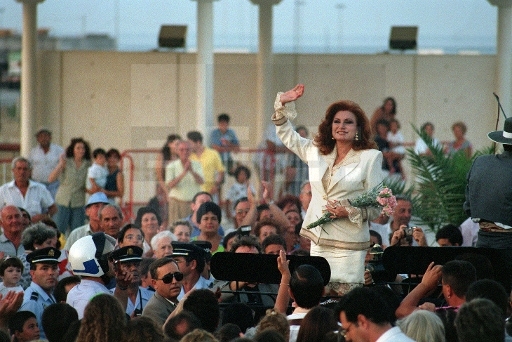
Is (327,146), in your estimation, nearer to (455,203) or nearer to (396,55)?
(455,203)

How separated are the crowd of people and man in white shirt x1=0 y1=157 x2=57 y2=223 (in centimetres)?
241

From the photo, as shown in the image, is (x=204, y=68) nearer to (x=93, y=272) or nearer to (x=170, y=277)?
(x=93, y=272)

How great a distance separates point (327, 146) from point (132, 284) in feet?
6.61

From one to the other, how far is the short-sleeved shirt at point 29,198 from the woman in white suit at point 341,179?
7.17 metres

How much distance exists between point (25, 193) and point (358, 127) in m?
7.58

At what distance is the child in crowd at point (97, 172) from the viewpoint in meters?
16.7

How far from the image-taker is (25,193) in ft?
50.1

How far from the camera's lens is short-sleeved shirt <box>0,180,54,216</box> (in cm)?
1514

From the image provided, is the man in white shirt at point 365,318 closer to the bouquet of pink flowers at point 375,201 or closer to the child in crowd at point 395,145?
the bouquet of pink flowers at point 375,201

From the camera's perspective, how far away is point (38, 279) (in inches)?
381

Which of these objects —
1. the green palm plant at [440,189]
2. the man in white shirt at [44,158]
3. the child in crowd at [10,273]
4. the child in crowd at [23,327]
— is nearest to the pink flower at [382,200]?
A: the child in crowd at [23,327]

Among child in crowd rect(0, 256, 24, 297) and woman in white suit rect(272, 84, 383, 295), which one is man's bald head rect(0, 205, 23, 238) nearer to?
child in crowd rect(0, 256, 24, 297)

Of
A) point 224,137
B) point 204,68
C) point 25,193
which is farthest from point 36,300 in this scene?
point 204,68

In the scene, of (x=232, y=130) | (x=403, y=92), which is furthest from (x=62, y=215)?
(x=403, y=92)
